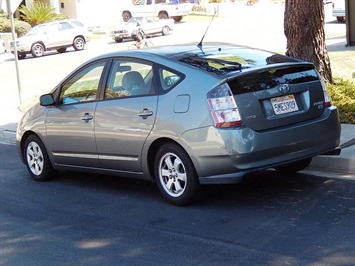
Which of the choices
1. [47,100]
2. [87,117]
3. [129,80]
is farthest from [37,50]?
[129,80]

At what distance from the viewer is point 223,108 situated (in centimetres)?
648

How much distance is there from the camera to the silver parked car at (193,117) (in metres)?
6.51

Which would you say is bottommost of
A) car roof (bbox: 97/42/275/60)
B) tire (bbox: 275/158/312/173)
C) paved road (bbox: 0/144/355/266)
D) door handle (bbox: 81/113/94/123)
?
paved road (bbox: 0/144/355/266)

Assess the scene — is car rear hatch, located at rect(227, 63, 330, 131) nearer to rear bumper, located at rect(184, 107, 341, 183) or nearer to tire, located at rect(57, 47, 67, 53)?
rear bumper, located at rect(184, 107, 341, 183)

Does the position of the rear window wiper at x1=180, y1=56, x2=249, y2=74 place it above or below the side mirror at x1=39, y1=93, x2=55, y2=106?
above

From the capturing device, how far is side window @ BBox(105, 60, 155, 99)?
7.29m

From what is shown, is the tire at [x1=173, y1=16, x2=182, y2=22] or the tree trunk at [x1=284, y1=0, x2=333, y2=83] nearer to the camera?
the tree trunk at [x1=284, y1=0, x2=333, y2=83]

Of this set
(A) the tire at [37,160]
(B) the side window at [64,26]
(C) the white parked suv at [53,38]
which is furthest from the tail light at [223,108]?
(B) the side window at [64,26]

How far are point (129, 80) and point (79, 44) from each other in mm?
26549

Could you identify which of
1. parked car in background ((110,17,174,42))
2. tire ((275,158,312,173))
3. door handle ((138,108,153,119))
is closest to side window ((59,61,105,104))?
door handle ((138,108,153,119))

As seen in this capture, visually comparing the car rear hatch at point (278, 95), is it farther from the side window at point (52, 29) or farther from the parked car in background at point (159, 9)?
the parked car in background at point (159, 9)

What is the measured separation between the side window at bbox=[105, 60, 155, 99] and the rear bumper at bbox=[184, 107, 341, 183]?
3.35 ft

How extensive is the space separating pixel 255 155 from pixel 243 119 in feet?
1.19

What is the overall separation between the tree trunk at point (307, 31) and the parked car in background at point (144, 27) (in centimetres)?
2358
